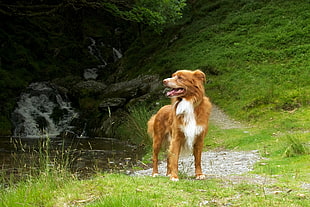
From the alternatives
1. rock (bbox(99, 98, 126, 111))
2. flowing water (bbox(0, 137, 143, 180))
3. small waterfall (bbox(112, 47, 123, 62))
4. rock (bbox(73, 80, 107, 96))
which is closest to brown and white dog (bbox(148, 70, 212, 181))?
flowing water (bbox(0, 137, 143, 180))

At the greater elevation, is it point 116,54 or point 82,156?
point 116,54

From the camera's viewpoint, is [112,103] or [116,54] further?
[116,54]

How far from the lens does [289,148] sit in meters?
9.54

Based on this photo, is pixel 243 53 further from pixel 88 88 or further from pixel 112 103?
pixel 88 88

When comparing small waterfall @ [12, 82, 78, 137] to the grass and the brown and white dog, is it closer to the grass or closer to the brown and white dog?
the grass

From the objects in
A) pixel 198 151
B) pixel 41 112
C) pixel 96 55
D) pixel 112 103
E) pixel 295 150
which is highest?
pixel 96 55

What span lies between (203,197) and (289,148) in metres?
4.79

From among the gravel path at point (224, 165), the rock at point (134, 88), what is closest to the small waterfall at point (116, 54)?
the rock at point (134, 88)

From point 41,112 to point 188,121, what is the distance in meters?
17.8

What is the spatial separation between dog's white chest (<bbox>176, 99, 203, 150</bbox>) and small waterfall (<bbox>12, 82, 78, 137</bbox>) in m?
15.0

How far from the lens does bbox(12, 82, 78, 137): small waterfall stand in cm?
2173

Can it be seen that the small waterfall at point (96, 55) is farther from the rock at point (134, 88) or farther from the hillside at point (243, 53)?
the rock at point (134, 88)

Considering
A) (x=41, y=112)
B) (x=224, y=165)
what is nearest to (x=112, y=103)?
(x=41, y=112)

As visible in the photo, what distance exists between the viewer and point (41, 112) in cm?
2325
